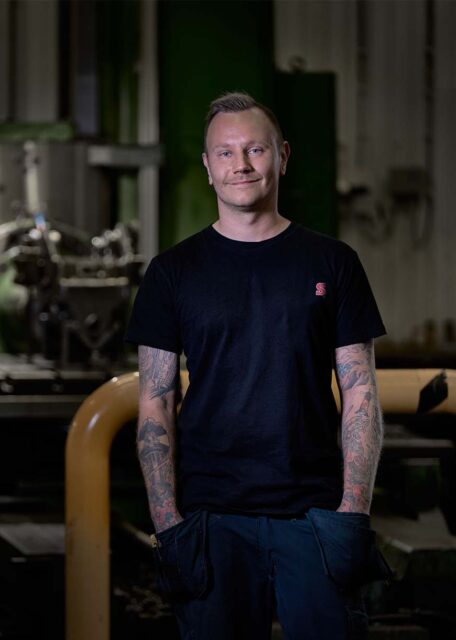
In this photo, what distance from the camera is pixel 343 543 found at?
1527 mm

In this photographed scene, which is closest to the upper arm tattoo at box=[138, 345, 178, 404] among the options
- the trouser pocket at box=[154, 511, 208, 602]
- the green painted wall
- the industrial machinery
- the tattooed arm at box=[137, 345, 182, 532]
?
the tattooed arm at box=[137, 345, 182, 532]

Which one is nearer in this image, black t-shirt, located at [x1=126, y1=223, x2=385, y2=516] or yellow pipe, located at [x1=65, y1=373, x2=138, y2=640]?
black t-shirt, located at [x1=126, y1=223, x2=385, y2=516]

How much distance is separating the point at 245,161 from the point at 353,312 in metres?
0.25

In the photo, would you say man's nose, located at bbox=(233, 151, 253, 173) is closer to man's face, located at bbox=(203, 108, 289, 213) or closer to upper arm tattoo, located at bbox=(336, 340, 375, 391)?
man's face, located at bbox=(203, 108, 289, 213)

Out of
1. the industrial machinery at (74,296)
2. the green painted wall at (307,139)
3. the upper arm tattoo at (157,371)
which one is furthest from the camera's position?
the green painted wall at (307,139)

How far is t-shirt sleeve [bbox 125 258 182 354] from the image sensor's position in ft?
5.34

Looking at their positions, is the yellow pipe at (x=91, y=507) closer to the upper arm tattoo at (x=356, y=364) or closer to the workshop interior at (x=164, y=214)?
the workshop interior at (x=164, y=214)

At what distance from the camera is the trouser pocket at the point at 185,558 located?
155 centimetres

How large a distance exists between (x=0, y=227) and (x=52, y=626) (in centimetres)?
213

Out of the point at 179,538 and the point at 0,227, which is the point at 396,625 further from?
the point at 0,227

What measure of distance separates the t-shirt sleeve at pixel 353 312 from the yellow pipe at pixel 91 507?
0.35 m

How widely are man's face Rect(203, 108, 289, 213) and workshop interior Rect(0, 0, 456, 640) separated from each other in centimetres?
46

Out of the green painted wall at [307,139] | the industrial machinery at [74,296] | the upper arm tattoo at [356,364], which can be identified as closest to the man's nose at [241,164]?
the upper arm tattoo at [356,364]

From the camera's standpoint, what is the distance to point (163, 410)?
1.66 metres
